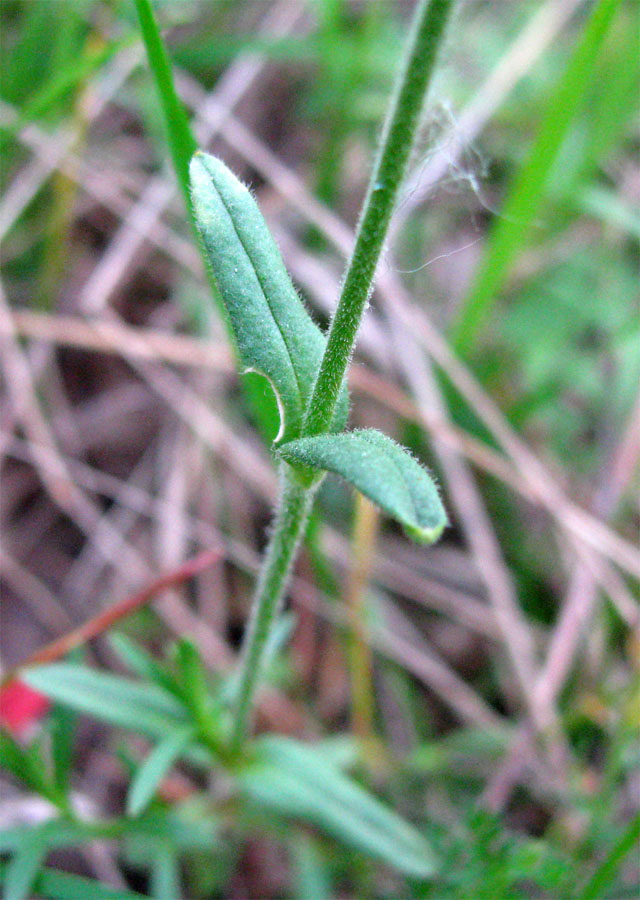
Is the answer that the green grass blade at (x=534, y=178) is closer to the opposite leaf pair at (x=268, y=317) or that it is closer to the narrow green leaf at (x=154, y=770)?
the opposite leaf pair at (x=268, y=317)

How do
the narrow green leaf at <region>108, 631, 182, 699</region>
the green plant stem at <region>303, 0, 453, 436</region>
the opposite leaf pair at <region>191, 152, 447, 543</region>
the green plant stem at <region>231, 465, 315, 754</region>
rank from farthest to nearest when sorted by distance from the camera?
the narrow green leaf at <region>108, 631, 182, 699</region>
the green plant stem at <region>231, 465, 315, 754</region>
the opposite leaf pair at <region>191, 152, 447, 543</region>
the green plant stem at <region>303, 0, 453, 436</region>

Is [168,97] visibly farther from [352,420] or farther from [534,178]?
[352,420]

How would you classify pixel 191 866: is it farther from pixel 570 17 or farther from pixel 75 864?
pixel 570 17

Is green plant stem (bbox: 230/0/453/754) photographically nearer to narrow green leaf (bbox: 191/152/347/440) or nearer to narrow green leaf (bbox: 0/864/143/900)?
narrow green leaf (bbox: 191/152/347/440)

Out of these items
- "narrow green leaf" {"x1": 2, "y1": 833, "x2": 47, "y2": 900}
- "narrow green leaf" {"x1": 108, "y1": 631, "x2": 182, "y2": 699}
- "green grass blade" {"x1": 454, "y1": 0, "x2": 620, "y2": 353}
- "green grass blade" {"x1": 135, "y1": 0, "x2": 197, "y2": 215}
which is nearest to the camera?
"green grass blade" {"x1": 135, "y1": 0, "x2": 197, "y2": 215}

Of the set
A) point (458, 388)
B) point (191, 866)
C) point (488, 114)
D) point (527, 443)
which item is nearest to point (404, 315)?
point (458, 388)

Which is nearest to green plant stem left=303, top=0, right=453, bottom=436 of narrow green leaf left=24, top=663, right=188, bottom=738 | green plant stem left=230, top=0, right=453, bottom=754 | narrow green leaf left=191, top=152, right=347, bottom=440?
green plant stem left=230, top=0, right=453, bottom=754
